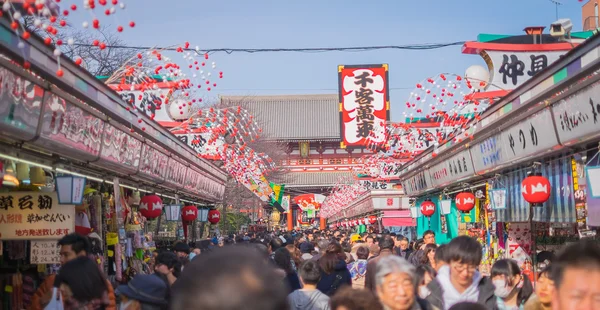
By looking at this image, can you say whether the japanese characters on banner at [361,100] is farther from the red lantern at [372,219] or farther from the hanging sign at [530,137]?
the hanging sign at [530,137]

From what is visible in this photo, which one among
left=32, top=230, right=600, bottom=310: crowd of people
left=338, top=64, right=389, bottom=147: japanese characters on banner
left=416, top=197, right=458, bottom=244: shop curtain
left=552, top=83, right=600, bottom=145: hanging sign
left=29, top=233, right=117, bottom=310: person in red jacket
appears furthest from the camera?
left=338, top=64, right=389, bottom=147: japanese characters on banner

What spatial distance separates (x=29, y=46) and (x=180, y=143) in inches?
378

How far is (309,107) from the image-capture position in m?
66.9

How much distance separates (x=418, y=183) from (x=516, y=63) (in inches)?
318

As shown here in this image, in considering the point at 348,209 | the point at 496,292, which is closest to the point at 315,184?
the point at 348,209

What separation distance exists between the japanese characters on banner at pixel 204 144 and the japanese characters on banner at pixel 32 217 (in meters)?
10.8

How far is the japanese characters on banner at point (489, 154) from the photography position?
12.4 metres

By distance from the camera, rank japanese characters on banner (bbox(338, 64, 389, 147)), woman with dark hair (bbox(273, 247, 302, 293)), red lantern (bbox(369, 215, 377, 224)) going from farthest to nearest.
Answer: red lantern (bbox(369, 215, 377, 224)) < japanese characters on banner (bbox(338, 64, 389, 147)) < woman with dark hair (bbox(273, 247, 302, 293))

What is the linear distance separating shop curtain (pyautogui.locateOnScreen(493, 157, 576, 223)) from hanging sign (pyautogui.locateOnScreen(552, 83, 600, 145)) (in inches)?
35.3

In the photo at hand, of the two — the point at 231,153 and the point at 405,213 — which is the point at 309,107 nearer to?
the point at 405,213

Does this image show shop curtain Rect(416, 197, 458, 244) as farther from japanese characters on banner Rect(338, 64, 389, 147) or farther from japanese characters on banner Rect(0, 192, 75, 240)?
japanese characters on banner Rect(0, 192, 75, 240)

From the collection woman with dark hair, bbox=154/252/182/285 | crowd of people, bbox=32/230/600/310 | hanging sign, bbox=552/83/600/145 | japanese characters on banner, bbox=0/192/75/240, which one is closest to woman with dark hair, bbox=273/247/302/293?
crowd of people, bbox=32/230/600/310

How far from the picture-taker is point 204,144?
22766mm

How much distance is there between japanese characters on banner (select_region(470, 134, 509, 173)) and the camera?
40.7 feet
